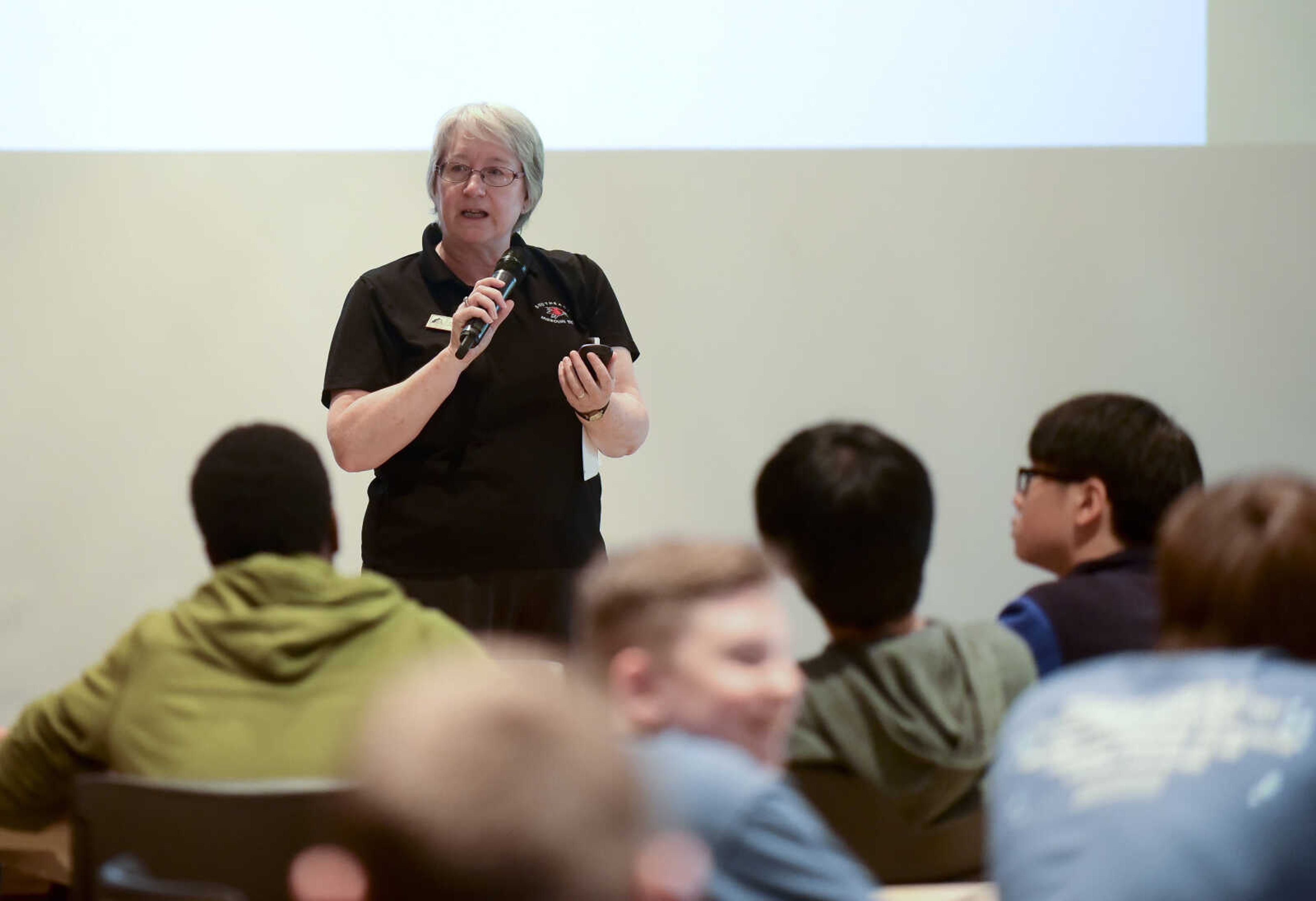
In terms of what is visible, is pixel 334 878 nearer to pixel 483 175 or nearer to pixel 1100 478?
pixel 1100 478

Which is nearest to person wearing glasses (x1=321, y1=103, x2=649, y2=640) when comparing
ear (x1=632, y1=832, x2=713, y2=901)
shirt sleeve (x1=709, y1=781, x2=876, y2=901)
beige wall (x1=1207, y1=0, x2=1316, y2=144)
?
shirt sleeve (x1=709, y1=781, x2=876, y2=901)

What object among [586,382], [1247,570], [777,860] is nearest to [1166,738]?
[1247,570]

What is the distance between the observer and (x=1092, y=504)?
1942 mm

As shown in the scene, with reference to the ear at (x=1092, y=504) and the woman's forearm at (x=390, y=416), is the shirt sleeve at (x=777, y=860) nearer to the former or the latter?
the ear at (x=1092, y=504)

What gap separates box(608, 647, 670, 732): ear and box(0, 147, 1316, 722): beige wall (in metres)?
2.70

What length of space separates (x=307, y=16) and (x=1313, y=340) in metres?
2.84

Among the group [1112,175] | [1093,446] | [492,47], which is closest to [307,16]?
[492,47]

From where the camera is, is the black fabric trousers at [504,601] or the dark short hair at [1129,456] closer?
the dark short hair at [1129,456]

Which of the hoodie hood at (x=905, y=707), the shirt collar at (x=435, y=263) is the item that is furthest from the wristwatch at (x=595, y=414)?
the hoodie hood at (x=905, y=707)

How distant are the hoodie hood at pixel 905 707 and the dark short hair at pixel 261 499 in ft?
1.88

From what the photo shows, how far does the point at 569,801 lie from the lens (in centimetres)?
61

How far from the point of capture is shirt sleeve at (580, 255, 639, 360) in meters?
2.50

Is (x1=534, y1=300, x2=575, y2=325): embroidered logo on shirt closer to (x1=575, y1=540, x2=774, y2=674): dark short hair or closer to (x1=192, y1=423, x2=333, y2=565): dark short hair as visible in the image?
(x1=192, y1=423, x2=333, y2=565): dark short hair

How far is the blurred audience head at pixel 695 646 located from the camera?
1.11 meters
